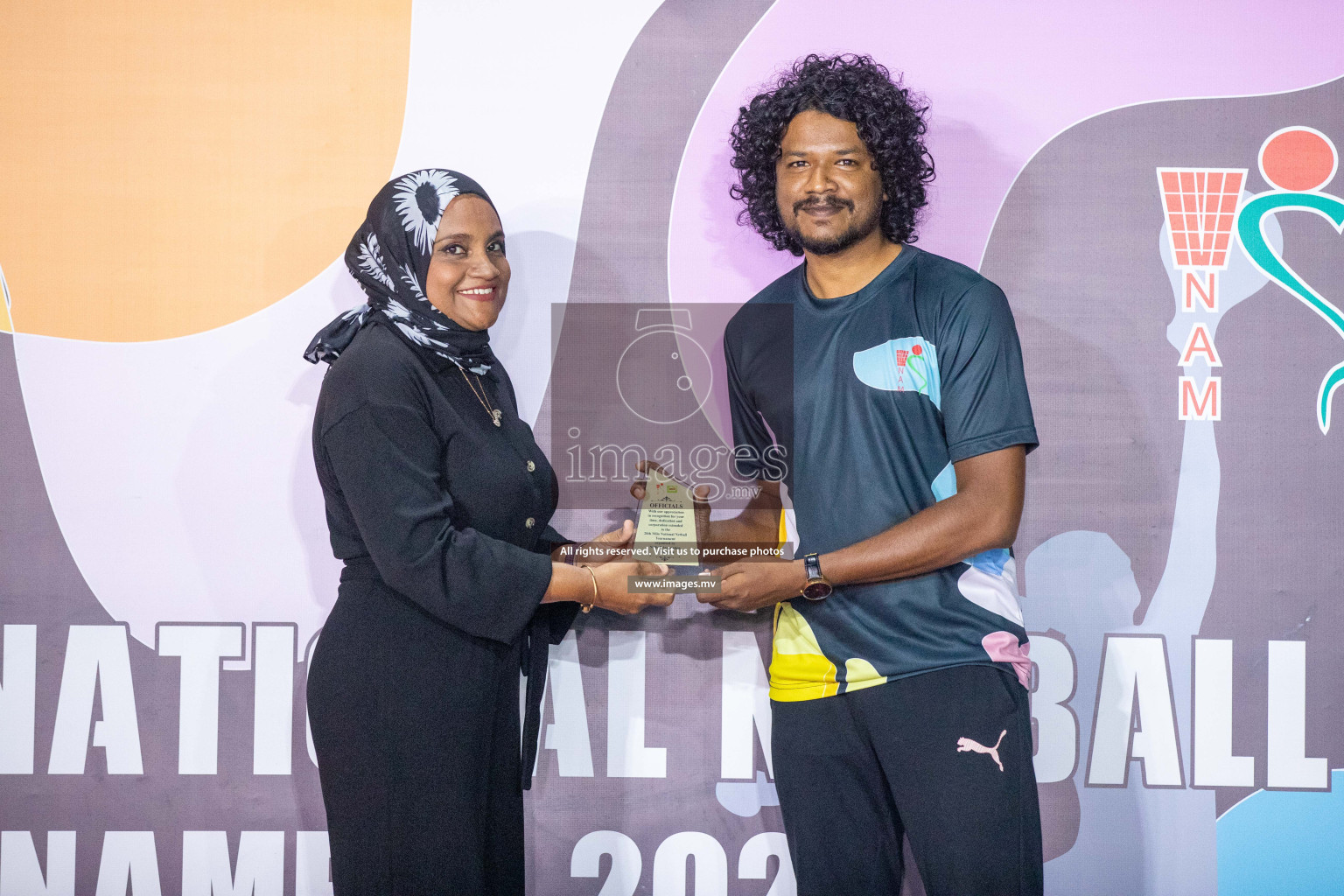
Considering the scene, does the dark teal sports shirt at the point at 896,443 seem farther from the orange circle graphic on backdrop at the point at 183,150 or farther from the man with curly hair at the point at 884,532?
the orange circle graphic on backdrop at the point at 183,150

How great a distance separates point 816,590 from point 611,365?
0.84 meters

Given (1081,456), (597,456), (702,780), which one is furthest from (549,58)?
(702,780)

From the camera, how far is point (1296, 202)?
8.40 feet

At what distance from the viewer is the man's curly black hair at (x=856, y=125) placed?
86.1 inches

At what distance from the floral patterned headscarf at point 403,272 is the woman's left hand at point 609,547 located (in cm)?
49

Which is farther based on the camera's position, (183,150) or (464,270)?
(183,150)

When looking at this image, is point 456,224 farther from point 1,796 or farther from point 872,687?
point 1,796

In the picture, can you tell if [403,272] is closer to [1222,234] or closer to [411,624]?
[411,624]

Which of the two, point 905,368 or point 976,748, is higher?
point 905,368

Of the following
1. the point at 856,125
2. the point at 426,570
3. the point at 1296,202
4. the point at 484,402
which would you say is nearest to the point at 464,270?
the point at 484,402

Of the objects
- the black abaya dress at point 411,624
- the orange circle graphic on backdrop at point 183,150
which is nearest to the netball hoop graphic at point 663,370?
the black abaya dress at point 411,624

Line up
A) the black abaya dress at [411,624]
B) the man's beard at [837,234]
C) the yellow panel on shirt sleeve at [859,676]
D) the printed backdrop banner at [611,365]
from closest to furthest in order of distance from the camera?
the black abaya dress at [411,624]
the yellow panel on shirt sleeve at [859,676]
the man's beard at [837,234]
the printed backdrop banner at [611,365]

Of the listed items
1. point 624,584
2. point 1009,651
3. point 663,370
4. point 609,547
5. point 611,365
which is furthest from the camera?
point 611,365

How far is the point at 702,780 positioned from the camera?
2580 mm
